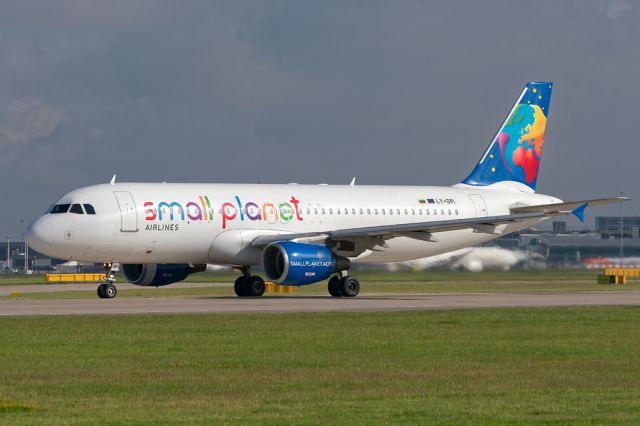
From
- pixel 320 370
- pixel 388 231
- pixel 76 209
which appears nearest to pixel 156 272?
pixel 76 209

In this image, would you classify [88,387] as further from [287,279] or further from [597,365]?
[287,279]

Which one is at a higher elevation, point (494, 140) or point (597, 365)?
point (494, 140)

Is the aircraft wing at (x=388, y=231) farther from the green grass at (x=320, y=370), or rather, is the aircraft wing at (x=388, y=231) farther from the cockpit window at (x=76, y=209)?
the green grass at (x=320, y=370)

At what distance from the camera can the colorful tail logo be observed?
56.3m

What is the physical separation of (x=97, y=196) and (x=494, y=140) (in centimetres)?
1992

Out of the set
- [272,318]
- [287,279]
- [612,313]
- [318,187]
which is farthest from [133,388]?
[318,187]

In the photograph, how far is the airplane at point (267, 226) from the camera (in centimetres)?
4372

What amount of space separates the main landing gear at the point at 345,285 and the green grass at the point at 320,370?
1506cm

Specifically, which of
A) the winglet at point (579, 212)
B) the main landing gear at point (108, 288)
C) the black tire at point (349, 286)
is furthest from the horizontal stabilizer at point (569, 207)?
the main landing gear at point (108, 288)

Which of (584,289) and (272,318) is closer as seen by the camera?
(272,318)

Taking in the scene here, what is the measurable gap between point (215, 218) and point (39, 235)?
20.8 ft

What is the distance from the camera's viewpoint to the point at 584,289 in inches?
2126

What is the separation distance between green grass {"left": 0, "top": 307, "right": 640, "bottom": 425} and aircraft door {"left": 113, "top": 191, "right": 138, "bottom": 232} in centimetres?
1261

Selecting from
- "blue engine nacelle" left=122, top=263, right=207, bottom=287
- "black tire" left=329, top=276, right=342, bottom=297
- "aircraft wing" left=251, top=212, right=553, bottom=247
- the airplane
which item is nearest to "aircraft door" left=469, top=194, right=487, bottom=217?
the airplane
